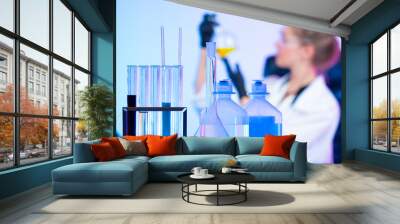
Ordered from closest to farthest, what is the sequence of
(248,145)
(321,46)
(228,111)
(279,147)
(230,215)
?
(230,215) → (279,147) → (248,145) → (228,111) → (321,46)

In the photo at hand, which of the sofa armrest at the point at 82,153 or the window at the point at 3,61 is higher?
the window at the point at 3,61

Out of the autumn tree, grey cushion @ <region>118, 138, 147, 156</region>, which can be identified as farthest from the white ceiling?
the autumn tree

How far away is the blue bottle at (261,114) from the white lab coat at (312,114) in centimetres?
163

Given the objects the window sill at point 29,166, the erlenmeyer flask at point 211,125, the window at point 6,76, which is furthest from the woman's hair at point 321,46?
the window at point 6,76

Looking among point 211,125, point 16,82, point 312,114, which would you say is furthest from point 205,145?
point 312,114

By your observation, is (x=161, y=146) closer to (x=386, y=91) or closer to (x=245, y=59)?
(x=245, y=59)

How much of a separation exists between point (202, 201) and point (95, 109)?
153 inches

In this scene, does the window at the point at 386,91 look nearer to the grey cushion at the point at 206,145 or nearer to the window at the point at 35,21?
the grey cushion at the point at 206,145

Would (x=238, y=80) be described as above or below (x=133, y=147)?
above

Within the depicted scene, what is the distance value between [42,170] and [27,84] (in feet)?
4.22

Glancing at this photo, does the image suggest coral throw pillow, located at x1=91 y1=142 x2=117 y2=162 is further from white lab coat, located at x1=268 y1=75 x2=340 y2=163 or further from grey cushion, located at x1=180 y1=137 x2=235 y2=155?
white lab coat, located at x1=268 y1=75 x2=340 y2=163

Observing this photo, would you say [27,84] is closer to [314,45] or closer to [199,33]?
[199,33]

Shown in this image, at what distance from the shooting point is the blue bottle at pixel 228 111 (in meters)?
7.89

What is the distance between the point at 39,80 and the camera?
6.06 m
